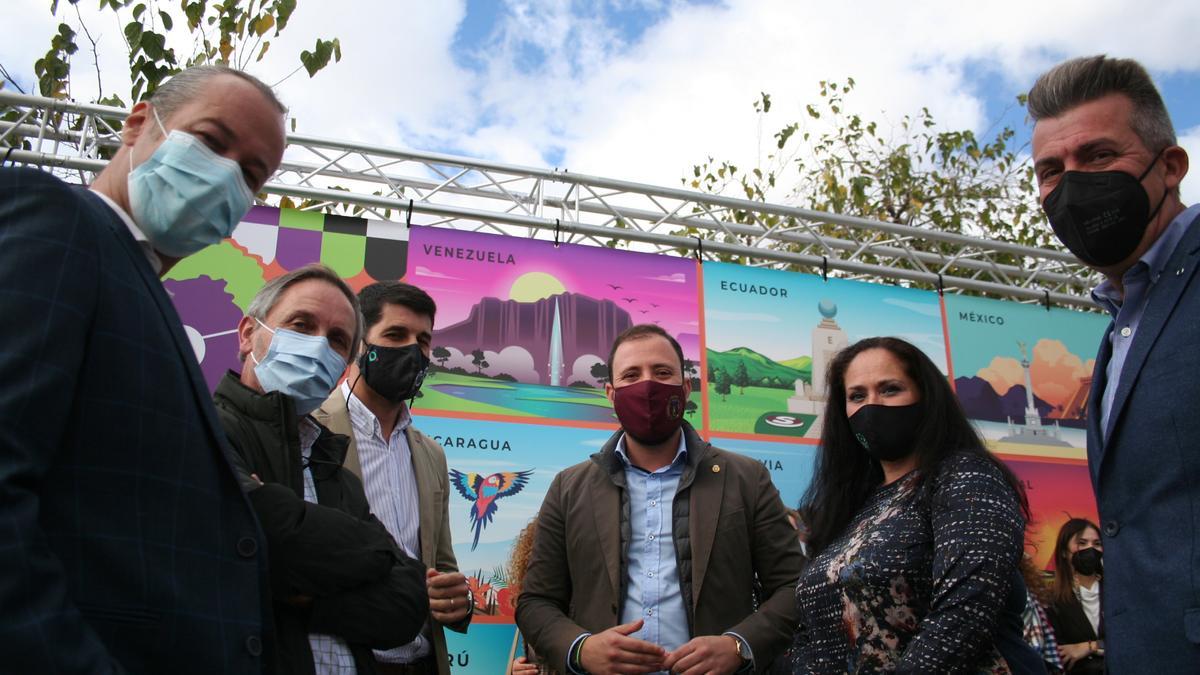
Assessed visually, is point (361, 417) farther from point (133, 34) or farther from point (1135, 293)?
point (133, 34)

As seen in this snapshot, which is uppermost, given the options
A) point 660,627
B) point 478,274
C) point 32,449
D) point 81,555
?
point 478,274

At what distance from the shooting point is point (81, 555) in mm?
993

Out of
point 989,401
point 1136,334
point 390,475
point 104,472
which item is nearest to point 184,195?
point 104,472

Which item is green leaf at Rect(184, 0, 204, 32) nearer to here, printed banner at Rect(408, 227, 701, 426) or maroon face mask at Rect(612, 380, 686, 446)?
printed banner at Rect(408, 227, 701, 426)

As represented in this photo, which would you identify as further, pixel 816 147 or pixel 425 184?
pixel 816 147

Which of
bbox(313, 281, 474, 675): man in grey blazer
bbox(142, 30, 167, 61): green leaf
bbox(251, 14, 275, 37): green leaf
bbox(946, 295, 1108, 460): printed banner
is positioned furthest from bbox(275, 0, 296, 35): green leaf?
bbox(946, 295, 1108, 460): printed banner

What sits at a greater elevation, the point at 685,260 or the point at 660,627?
the point at 685,260

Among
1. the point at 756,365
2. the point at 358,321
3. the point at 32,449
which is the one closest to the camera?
the point at 32,449

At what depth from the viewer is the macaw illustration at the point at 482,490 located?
4.61 metres

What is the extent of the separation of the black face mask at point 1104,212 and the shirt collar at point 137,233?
1.69m

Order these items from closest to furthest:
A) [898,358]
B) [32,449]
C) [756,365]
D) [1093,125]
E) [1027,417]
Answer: [32,449] → [1093,125] → [898,358] → [756,365] → [1027,417]

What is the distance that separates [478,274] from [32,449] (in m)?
4.19

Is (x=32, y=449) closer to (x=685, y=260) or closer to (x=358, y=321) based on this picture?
(x=358, y=321)

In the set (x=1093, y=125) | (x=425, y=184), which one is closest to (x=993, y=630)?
(x=1093, y=125)
